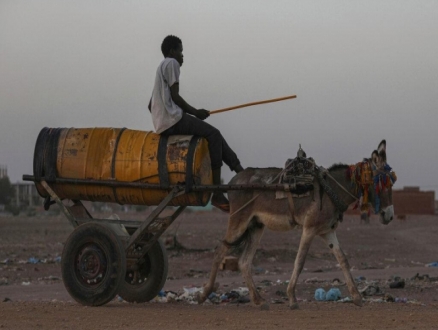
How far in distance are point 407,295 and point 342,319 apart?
18.5ft

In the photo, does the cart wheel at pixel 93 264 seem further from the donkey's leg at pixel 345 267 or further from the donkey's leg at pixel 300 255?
the donkey's leg at pixel 345 267

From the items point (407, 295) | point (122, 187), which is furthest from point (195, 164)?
point (407, 295)

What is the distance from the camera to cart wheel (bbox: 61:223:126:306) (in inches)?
505

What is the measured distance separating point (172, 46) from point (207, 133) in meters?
1.30

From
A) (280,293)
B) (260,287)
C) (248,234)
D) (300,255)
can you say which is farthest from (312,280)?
(300,255)

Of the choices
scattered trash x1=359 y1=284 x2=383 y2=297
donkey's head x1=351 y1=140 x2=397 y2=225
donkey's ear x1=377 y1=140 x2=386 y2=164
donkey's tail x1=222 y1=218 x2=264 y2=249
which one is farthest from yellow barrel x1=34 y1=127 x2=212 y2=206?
scattered trash x1=359 y1=284 x2=383 y2=297

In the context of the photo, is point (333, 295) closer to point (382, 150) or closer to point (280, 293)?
point (280, 293)

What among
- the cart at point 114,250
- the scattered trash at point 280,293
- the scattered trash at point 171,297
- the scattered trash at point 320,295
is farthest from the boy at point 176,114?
the scattered trash at point 280,293

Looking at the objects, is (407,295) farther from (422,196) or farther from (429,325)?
(422,196)

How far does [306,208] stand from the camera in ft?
41.8

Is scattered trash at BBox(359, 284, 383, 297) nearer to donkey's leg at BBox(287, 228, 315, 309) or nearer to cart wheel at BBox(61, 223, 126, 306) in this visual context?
donkey's leg at BBox(287, 228, 315, 309)

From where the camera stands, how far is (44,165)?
13633 mm

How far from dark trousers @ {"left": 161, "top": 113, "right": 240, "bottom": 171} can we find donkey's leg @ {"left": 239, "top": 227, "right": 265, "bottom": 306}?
1.10m

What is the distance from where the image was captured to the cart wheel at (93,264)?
12.8m
